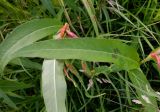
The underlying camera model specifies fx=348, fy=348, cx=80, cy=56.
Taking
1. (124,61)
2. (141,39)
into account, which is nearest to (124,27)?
(141,39)

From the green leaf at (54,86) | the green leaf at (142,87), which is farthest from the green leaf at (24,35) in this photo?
the green leaf at (142,87)

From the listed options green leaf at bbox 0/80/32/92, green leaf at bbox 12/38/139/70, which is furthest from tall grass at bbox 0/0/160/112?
green leaf at bbox 12/38/139/70

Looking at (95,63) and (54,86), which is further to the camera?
(95,63)

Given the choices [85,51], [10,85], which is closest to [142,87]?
[85,51]

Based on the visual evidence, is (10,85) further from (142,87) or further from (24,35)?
(142,87)

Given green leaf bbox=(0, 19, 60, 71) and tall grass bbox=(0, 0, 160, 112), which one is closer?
green leaf bbox=(0, 19, 60, 71)

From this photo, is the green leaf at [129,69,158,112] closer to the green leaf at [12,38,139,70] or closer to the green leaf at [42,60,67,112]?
the green leaf at [12,38,139,70]

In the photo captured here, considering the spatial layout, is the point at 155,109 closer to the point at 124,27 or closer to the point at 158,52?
the point at 158,52

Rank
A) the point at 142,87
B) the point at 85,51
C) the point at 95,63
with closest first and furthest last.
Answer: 1. the point at 85,51
2. the point at 142,87
3. the point at 95,63
